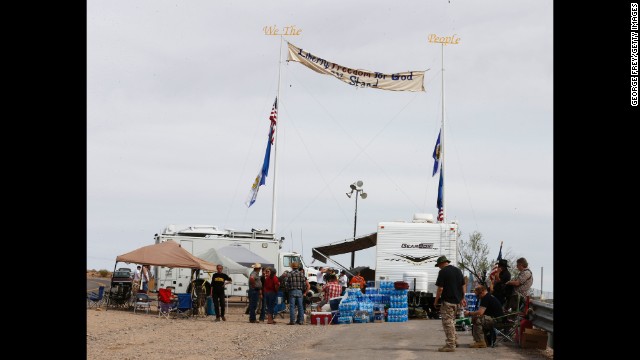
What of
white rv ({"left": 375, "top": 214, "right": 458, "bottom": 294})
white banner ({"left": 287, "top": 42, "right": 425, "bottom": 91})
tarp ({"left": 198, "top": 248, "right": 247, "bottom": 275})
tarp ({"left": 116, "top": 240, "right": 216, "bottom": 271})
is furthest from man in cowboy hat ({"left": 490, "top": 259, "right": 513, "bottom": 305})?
white banner ({"left": 287, "top": 42, "right": 425, "bottom": 91})

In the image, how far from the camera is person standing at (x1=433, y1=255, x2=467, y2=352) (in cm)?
1605

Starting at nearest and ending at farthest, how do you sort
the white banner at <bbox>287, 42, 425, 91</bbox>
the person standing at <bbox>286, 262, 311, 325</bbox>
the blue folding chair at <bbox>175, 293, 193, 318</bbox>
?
the person standing at <bbox>286, 262, 311, 325</bbox>
the blue folding chair at <bbox>175, 293, 193, 318</bbox>
the white banner at <bbox>287, 42, 425, 91</bbox>

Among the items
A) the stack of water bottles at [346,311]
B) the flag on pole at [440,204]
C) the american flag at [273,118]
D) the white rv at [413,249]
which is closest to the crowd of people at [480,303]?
the stack of water bottles at [346,311]

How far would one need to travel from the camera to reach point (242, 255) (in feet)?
103

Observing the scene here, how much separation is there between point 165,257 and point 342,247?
1022 centimetres

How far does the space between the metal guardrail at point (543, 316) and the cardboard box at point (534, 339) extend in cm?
11

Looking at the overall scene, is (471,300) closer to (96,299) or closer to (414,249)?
(414,249)

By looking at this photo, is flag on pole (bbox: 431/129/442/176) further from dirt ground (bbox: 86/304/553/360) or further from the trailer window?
dirt ground (bbox: 86/304/553/360)

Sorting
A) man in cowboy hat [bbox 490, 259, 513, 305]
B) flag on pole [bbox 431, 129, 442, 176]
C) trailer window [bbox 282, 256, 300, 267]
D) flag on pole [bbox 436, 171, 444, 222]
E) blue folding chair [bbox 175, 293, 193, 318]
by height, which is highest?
flag on pole [bbox 431, 129, 442, 176]

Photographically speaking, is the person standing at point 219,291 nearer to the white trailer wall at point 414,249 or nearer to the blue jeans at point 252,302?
the blue jeans at point 252,302

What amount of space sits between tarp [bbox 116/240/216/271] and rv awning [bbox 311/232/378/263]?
850cm
